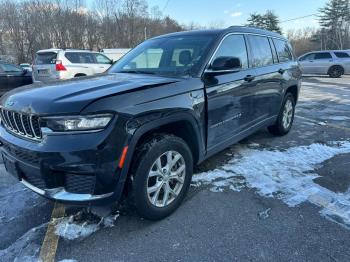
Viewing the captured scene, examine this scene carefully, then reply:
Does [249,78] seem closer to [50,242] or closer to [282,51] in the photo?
[282,51]

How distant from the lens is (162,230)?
2.93m

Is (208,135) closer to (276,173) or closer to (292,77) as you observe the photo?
(276,173)

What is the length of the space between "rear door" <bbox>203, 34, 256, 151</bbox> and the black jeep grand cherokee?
0.01 m

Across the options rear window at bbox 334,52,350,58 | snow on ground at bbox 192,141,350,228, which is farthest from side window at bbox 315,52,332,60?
snow on ground at bbox 192,141,350,228

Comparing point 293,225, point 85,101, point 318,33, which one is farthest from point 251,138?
point 318,33

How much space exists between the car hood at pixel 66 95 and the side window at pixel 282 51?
3.10m

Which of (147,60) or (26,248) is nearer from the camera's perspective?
(26,248)

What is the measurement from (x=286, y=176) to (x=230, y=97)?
4.18 ft

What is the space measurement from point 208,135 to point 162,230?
117cm

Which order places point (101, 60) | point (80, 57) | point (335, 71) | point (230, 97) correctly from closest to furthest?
1. point (230, 97)
2. point (80, 57)
3. point (101, 60)
4. point (335, 71)

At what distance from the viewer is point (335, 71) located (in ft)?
62.7

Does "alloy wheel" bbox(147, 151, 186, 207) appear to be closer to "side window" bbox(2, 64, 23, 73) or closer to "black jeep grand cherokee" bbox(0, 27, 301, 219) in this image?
"black jeep grand cherokee" bbox(0, 27, 301, 219)

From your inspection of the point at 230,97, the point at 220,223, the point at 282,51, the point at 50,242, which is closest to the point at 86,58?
the point at 282,51

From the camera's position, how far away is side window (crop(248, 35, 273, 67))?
14.8ft
